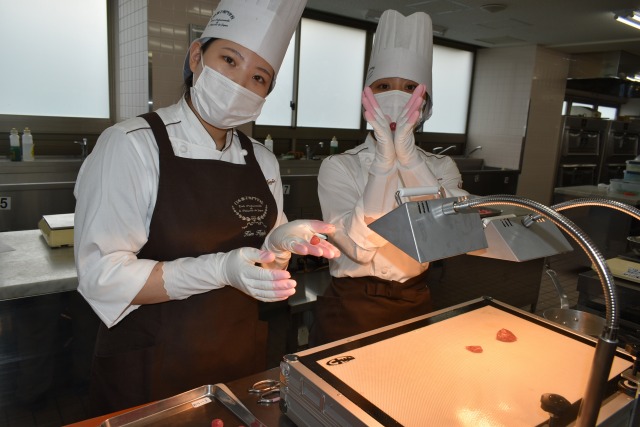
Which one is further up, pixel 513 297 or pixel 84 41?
pixel 84 41

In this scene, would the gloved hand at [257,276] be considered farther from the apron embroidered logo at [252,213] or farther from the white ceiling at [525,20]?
the white ceiling at [525,20]

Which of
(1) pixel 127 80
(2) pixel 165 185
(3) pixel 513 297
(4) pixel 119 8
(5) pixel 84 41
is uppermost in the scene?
(4) pixel 119 8

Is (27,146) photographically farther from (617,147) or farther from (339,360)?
(617,147)

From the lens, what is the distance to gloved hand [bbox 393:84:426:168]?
3.84 ft

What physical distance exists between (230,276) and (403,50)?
1057 mm

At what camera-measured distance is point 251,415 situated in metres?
1.06

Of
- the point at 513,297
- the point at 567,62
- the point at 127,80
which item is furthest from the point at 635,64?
the point at 127,80

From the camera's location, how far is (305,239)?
46.9 inches

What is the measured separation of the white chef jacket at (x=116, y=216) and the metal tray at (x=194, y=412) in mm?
298

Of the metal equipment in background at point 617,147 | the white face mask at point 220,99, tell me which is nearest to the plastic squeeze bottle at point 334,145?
the white face mask at point 220,99

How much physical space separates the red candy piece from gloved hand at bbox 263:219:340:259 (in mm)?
604

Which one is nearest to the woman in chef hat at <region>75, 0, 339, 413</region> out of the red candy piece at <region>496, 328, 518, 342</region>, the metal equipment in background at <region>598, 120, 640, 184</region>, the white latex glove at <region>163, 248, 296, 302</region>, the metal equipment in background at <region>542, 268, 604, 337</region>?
the white latex glove at <region>163, 248, 296, 302</region>

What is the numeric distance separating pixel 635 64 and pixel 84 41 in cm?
657

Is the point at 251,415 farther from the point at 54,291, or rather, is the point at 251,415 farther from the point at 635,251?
the point at 635,251
